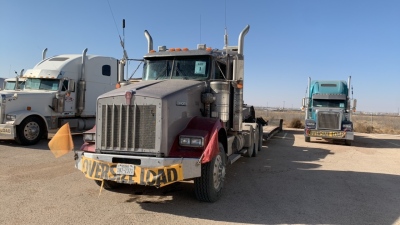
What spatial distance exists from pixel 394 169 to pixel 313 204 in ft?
17.1

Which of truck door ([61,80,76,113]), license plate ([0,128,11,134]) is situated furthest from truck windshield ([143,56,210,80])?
truck door ([61,80,76,113])

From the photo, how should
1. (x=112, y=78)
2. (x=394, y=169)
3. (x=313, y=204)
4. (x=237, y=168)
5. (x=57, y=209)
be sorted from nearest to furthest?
(x=57, y=209)
(x=313, y=204)
(x=237, y=168)
(x=394, y=169)
(x=112, y=78)

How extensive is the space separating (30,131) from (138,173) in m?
8.68

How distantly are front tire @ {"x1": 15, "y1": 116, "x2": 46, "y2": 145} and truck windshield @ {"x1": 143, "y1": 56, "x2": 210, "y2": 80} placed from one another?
6824mm

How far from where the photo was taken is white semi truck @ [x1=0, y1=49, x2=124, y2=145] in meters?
11.3

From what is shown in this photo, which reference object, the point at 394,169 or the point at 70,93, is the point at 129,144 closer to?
the point at 394,169

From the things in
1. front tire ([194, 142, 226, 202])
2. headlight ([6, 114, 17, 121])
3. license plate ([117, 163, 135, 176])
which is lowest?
front tire ([194, 142, 226, 202])

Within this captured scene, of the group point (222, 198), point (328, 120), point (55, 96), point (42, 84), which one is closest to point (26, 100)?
point (55, 96)

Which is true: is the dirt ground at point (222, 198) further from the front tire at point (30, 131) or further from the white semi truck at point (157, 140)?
the front tire at point (30, 131)

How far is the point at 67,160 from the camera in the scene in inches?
357

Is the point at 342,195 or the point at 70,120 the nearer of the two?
the point at 342,195

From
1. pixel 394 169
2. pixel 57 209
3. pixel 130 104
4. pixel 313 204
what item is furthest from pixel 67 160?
pixel 394 169

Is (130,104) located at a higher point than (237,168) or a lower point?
higher

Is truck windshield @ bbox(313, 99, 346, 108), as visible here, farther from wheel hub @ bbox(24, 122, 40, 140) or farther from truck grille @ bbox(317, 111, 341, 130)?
wheel hub @ bbox(24, 122, 40, 140)
